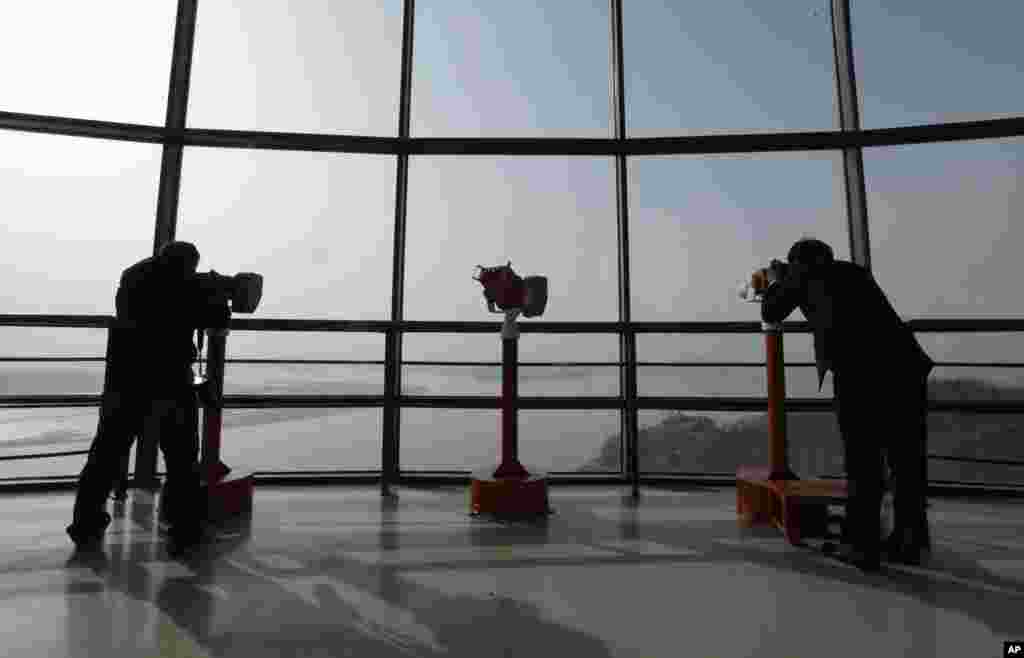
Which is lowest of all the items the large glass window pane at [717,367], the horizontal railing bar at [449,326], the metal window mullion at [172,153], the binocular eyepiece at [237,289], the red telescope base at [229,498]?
the red telescope base at [229,498]

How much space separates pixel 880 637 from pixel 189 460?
2.28 metres

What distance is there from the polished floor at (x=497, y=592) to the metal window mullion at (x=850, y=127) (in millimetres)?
1569

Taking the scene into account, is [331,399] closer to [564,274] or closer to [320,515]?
[320,515]

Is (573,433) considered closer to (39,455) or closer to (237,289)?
(237,289)

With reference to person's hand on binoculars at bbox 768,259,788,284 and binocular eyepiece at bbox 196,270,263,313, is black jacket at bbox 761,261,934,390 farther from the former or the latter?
binocular eyepiece at bbox 196,270,263,313

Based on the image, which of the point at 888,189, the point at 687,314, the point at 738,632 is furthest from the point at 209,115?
the point at 888,189

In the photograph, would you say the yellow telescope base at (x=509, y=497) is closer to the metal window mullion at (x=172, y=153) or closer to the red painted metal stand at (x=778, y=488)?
the red painted metal stand at (x=778, y=488)

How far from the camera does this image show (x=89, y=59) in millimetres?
3240

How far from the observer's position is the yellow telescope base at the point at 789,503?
6.12ft

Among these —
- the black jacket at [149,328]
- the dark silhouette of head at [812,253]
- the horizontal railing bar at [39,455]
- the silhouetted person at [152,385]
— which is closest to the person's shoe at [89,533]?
the silhouetted person at [152,385]

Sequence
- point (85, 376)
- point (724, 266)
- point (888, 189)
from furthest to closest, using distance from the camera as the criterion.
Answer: point (724, 266) → point (888, 189) → point (85, 376)

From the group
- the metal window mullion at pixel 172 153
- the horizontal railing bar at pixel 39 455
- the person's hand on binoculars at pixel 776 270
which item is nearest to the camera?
the person's hand on binoculars at pixel 776 270

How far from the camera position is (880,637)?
3.89ft

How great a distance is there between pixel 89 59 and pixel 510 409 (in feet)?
11.6
